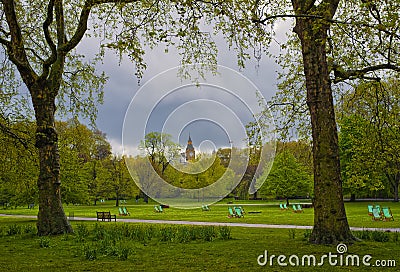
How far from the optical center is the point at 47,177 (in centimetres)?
1370

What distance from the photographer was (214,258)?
881 centimetres

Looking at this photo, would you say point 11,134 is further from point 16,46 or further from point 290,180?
point 290,180

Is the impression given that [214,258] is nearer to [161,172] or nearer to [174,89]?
[174,89]

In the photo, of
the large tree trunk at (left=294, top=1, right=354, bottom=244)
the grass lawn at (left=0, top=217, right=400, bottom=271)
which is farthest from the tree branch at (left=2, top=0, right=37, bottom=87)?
the large tree trunk at (left=294, top=1, right=354, bottom=244)

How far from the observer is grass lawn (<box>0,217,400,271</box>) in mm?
7961

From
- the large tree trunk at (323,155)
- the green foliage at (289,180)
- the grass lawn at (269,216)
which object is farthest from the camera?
the green foliage at (289,180)

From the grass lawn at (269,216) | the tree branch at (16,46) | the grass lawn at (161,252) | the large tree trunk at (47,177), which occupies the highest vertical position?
the tree branch at (16,46)

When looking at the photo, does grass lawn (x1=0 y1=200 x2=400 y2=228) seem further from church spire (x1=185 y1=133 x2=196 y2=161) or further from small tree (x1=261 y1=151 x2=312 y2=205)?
small tree (x1=261 y1=151 x2=312 y2=205)

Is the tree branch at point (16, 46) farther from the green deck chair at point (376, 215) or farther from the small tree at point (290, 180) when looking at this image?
the small tree at point (290, 180)

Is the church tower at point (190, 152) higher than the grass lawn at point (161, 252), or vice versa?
the church tower at point (190, 152)

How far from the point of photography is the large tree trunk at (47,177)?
1358cm

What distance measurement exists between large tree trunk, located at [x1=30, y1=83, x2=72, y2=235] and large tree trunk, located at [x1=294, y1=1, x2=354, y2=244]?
27.1ft

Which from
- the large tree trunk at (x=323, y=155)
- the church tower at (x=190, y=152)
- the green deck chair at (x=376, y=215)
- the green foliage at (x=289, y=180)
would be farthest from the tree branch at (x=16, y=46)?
the green foliage at (x=289, y=180)

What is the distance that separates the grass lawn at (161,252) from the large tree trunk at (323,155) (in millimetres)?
517
